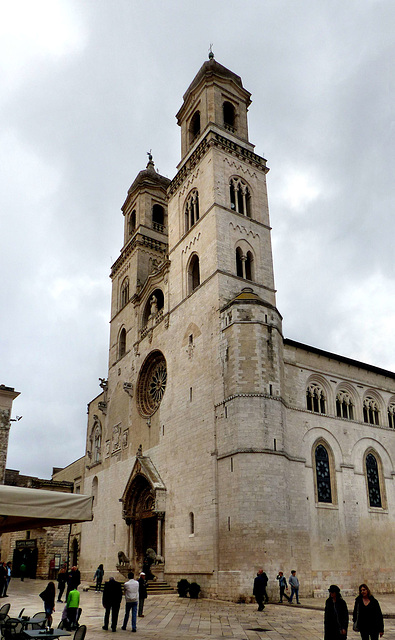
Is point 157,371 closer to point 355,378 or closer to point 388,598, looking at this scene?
point 355,378

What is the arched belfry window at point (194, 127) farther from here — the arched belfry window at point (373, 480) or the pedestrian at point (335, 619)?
the pedestrian at point (335, 619)

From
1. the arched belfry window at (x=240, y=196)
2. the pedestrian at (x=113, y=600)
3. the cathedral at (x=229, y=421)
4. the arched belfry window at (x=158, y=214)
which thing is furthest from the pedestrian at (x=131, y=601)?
the arched belfry window at (x=158, y=214)

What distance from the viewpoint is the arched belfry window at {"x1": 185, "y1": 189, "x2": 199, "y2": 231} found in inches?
1280

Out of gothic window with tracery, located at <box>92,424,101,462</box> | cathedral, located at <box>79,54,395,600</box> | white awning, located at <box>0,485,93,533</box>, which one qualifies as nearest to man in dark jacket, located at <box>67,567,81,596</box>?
white awning, located at <box>0,485,93,533</box>

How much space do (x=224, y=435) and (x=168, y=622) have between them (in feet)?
31.7

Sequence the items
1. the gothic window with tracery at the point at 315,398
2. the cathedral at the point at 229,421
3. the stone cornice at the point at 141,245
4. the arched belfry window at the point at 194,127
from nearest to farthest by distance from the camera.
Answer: the cathedral at the point at 229,421, the gothic window with tracery at the point at 315,398, the arched belfry window at the point at 194,127, the stone cornice at the point at 141,245

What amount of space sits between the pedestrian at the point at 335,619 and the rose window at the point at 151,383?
24.2 m

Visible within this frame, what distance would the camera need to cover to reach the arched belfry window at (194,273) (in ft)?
103

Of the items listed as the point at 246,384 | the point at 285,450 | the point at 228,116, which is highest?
the point at 228,116

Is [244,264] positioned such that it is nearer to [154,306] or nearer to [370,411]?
[154,306]

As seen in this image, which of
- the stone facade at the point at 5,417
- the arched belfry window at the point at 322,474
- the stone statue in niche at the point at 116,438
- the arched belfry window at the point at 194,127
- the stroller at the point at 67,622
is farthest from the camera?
the arched belfry window at the point at 194,127

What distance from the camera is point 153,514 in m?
28.1

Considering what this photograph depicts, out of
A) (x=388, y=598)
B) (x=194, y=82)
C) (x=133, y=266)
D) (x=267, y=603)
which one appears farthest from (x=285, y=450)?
(x=194, y=82)

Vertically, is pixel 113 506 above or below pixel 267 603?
above
